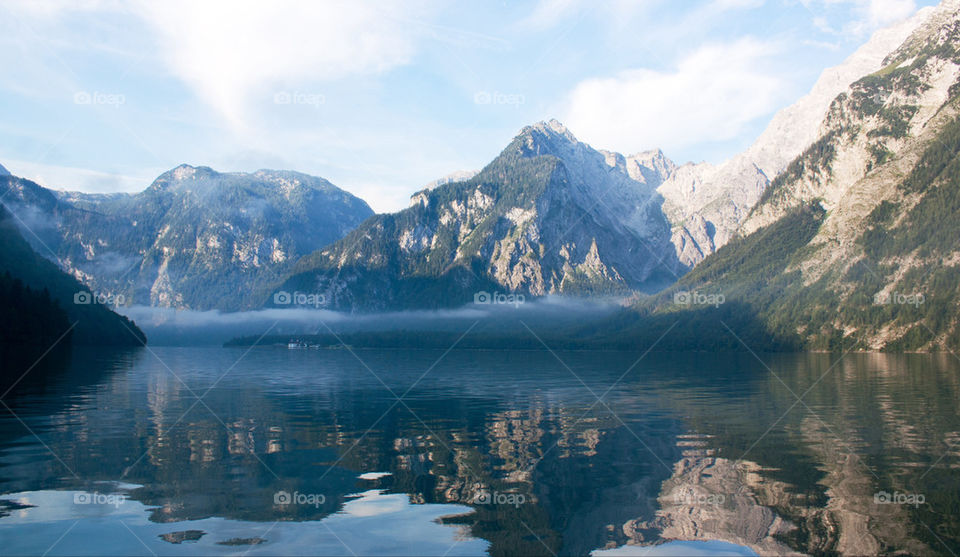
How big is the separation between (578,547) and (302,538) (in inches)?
399

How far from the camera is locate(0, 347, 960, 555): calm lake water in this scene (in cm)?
2323

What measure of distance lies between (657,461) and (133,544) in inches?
1069

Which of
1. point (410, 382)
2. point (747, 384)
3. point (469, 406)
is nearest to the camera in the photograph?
point (469, 406)

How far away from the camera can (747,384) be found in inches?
3639

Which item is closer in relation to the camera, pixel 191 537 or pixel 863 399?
pixel 191 537

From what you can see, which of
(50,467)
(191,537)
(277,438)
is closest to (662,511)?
(191,537)

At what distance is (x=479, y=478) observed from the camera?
32.6 metres

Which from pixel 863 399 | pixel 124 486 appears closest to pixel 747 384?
pixel 863 399

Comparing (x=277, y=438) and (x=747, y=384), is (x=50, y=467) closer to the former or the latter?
(x=277, y=438)

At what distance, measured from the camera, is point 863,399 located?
6919 cm

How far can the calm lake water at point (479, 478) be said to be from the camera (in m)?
23.2

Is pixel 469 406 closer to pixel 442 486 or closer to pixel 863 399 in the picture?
pixel 442 486

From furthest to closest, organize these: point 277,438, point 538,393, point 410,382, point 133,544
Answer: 1. point 410,382
2. point 538,393
3. point 277,438
4. point 133,544

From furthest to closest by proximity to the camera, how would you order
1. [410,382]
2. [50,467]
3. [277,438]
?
[410,382] < [277,438] < [50,467]
